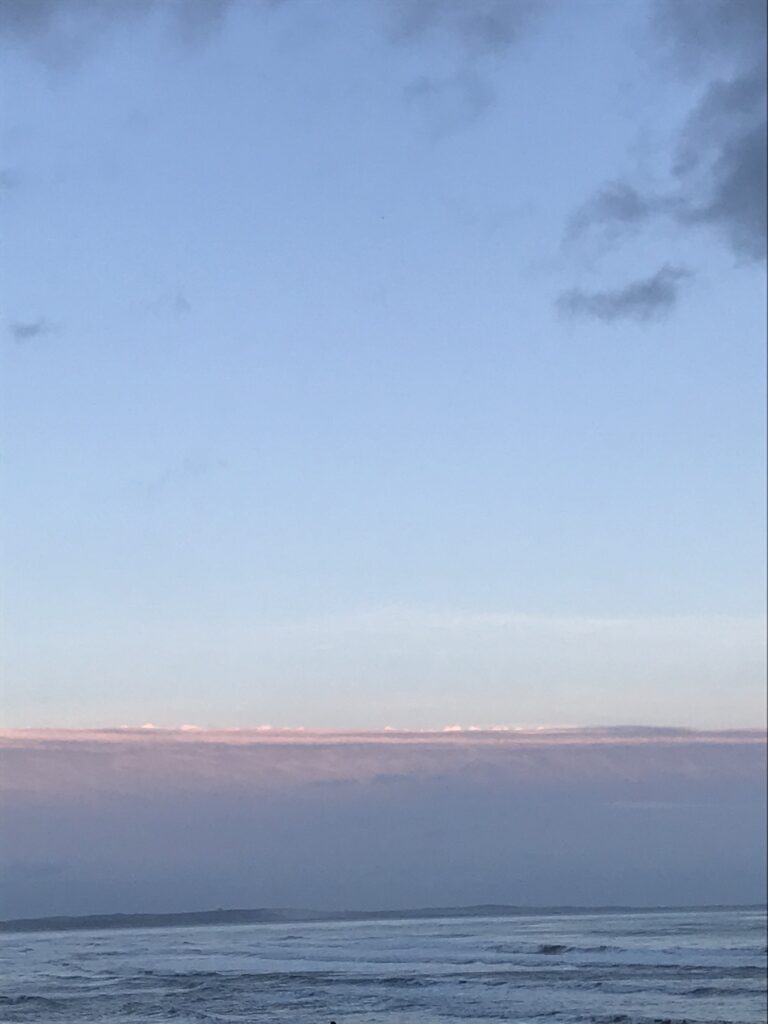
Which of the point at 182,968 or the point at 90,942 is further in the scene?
the point at 90,942

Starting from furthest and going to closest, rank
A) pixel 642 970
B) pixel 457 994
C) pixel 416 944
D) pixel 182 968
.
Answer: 1. pixel 416 944
2. pixel 182 968
3. pixel 642 970
4. pixel 457 994

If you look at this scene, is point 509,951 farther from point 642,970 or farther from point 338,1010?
point 338,1010

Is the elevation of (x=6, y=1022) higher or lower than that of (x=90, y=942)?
higher

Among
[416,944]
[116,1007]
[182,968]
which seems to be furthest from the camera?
[416,944]

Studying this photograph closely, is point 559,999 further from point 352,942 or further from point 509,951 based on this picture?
point 352,942

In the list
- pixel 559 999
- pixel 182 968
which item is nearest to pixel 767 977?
pixel 559 999

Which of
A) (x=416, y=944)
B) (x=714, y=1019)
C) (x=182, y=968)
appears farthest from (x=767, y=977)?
(x=416, y=944)
